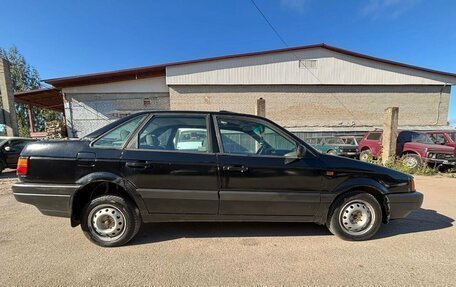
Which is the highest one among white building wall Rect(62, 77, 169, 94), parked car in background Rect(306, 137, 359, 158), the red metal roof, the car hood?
the red metal roof

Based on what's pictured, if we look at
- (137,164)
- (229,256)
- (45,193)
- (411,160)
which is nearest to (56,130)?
(45,193)

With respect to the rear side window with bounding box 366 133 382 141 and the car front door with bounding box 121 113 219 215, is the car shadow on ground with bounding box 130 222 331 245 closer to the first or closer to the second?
the car front door with bounding box 121 113 219 215

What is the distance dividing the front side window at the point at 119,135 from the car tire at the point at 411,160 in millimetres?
10481

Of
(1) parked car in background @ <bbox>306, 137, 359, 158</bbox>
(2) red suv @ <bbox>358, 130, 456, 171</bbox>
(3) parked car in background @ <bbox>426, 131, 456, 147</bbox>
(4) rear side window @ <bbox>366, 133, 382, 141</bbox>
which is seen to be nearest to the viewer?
(2) red suv @ <bbox>358, 130, 456, 171</bbox>

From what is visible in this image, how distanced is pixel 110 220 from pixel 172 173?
41.6 inches

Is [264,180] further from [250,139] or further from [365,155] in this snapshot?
[365,155]

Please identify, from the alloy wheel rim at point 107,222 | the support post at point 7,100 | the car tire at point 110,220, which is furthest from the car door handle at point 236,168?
the support post at point 7,100

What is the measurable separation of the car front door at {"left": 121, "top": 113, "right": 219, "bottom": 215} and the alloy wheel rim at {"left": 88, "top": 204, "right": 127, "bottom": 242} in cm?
42

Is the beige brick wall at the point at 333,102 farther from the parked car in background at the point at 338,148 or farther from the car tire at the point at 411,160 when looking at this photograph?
the car tire at the point at 411,160

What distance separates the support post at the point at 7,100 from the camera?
11.4 m

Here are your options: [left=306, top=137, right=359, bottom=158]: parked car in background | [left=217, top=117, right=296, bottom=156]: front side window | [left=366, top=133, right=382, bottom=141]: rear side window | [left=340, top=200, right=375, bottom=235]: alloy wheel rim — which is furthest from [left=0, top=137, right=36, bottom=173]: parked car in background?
[left=366, top=133, right=382, bottom=141]: rear side window

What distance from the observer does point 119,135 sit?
309cm

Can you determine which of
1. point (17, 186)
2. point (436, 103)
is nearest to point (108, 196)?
point (17, 186)

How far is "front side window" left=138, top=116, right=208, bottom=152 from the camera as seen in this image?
10.1 feet
